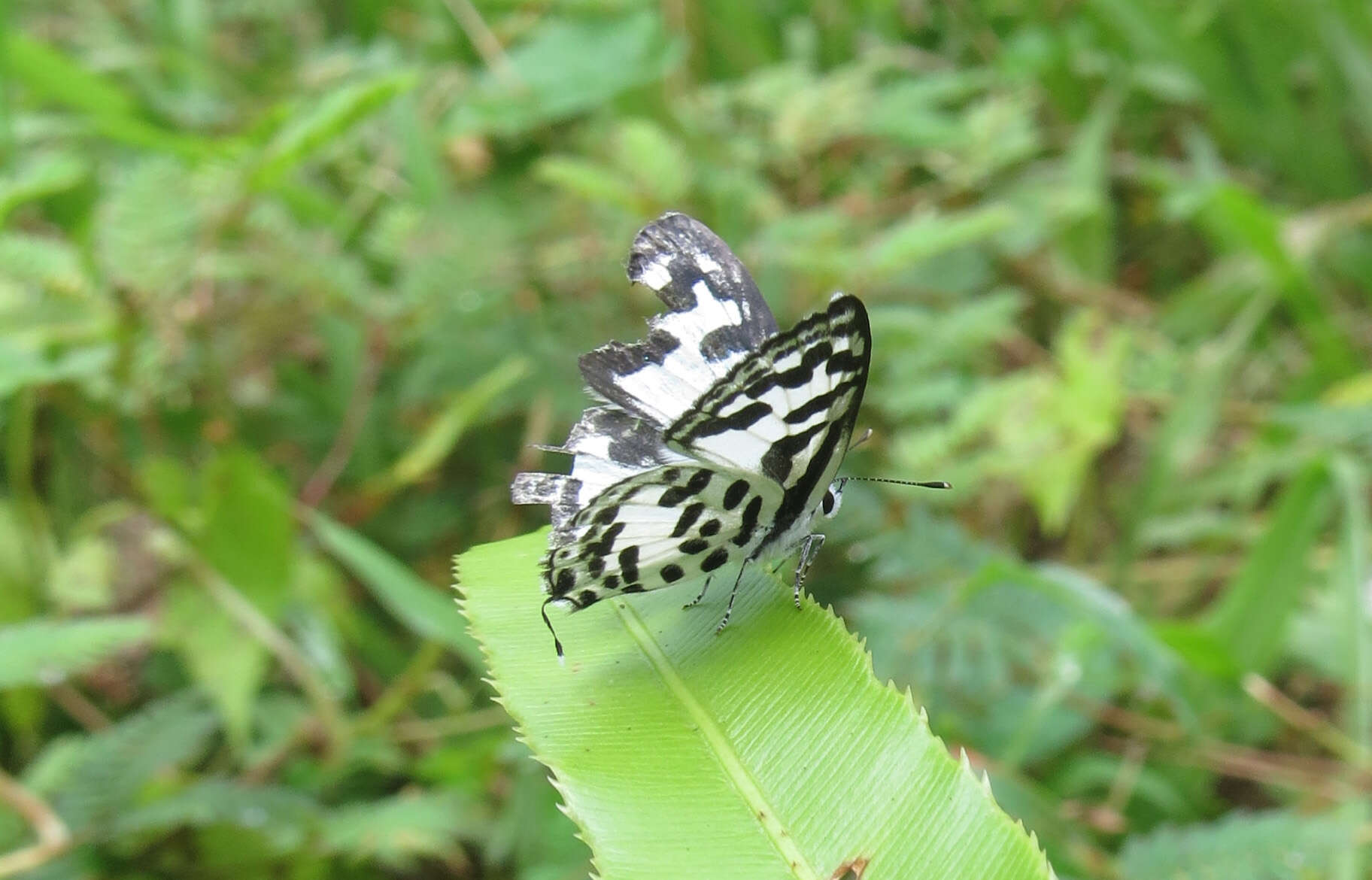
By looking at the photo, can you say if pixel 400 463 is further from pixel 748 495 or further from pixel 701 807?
pixel 701 807

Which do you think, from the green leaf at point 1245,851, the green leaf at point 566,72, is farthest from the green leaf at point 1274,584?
the green leaf at point 566,72

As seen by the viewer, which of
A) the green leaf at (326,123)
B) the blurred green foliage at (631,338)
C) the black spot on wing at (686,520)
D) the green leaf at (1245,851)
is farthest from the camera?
the green leaf at (326,123)

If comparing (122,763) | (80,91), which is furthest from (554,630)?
(80,91)

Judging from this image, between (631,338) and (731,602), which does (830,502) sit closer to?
(731,602)

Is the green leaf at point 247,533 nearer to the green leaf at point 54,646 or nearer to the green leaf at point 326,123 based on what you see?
the green leaf at point 54,646

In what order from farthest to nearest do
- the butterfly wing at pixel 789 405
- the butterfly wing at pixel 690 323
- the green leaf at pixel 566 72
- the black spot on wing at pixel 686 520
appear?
the green leaf at pixel 566 72 < the butterfly wing at pixel 690 323 < the black spot on wing at pixel 686 520 < the butterfly wing at pixel 789 405

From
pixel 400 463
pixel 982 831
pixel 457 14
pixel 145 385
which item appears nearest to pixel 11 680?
pixel 145 385

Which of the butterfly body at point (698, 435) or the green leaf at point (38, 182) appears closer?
the butterfly body at point (698, 435)
